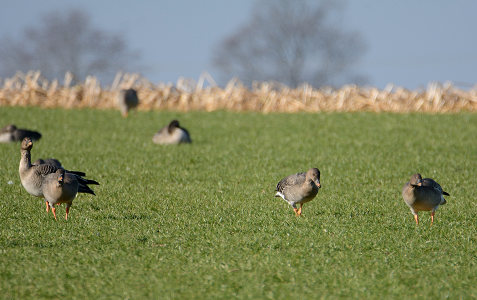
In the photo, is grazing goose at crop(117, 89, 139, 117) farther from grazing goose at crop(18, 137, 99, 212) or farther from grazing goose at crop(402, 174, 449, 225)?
grazing goose at crop(402, 174, 449, 225)

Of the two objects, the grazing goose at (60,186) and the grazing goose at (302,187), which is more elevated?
the grazing goose at (302,187)

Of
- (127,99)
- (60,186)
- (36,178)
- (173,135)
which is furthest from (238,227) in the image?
(127,99)

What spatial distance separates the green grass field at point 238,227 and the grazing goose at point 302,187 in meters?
0.50

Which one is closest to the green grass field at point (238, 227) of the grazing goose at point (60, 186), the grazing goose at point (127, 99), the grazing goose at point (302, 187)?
the grazing goose at point (302, 187)

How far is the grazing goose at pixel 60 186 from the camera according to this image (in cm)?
1104

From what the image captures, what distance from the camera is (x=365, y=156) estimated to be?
21469mm

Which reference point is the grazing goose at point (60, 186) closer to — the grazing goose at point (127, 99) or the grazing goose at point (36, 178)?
the grazing goose at point (36, 178)

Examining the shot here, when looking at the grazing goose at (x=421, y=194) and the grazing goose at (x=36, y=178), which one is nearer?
the grazing goose at (x=421, y=194)

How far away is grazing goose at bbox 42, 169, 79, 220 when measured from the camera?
36.2 ft

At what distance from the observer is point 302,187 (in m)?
11.7

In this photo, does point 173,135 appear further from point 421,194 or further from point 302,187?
point 421,194

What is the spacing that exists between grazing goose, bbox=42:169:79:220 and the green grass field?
0.60 m

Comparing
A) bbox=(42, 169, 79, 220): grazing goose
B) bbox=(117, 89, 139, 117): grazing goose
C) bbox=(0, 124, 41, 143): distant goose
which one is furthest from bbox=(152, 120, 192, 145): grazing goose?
bbox=(42, 169, 79, 220): grazing goose

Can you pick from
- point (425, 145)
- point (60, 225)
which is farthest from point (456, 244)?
point (425, 145)
